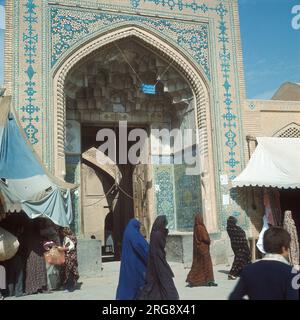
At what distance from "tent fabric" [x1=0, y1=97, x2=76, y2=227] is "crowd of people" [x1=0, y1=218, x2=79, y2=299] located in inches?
13.0

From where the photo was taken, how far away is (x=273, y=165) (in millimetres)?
9141

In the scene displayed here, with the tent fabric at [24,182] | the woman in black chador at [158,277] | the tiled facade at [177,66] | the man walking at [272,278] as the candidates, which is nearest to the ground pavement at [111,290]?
the tent fabric at [24,182]

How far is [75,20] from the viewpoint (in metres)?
9.16

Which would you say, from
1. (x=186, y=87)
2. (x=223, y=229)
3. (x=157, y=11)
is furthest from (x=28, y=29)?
(x=223, y=229)

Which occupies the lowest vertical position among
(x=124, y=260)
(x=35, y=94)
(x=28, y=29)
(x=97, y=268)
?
(x=97, y=268)

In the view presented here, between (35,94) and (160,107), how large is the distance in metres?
3.71

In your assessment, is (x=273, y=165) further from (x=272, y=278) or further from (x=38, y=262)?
(x=272, y=278)

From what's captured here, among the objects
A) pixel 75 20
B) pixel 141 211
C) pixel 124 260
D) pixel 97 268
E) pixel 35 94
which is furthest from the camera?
pixel 141 211

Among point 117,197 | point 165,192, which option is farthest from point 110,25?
point 117,197

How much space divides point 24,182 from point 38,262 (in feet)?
4.19

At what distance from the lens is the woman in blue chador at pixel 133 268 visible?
4.46 metres

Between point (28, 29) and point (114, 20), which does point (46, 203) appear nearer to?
point (28, 29)

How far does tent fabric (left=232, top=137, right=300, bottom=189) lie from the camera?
28.6ft

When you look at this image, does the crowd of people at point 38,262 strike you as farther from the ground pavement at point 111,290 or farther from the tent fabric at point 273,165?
the tent fabric at point 273,165
